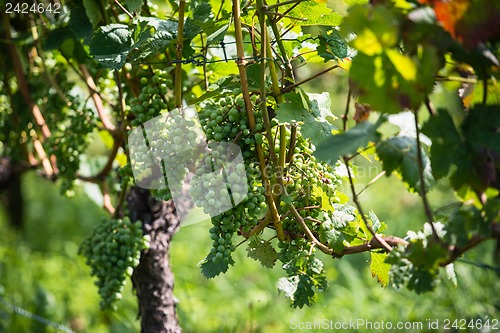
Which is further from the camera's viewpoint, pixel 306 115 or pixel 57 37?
pixel 57 37

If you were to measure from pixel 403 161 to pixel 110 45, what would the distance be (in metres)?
0.66

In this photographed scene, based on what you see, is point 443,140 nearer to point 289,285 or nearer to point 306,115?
point 306,115

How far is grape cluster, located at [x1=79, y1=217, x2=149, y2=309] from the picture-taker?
1.52 meters

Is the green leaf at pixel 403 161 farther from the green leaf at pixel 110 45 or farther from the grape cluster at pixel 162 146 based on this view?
the green leaf at pixel 110 45

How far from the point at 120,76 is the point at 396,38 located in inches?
40.5

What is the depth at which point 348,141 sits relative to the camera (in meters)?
0.88

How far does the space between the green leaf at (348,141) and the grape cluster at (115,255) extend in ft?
2.62

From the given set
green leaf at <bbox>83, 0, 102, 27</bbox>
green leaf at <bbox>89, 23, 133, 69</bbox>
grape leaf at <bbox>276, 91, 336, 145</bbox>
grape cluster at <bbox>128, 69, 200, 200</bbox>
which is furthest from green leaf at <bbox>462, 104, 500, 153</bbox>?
green leaf at <bbox>83, 0, 102, 27</bbox>

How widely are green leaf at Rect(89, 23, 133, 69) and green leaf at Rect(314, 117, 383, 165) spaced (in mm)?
519

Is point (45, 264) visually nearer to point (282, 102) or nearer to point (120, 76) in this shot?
point (120, 76)

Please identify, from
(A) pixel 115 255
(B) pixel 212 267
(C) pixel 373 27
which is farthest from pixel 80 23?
(C) pixel 373 27

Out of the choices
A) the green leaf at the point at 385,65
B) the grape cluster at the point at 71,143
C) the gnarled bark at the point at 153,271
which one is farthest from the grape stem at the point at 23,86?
the green leaf at the point at 385,65

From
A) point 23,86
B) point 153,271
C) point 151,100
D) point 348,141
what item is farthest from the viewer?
point 23,86

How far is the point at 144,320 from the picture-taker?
1.76 meters
